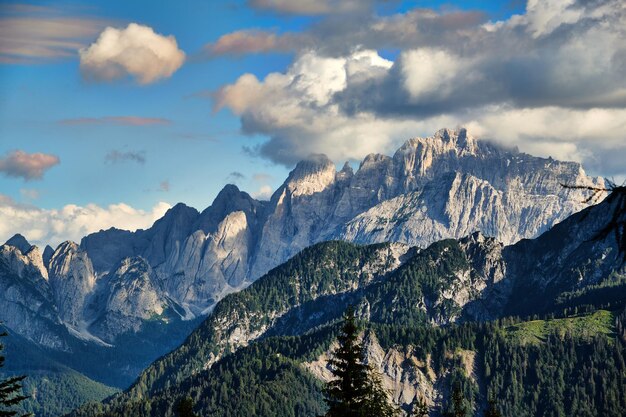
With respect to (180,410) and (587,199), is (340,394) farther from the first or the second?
(587,199)

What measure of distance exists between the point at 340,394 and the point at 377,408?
13456 millimetres

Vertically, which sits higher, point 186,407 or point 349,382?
point 349,382

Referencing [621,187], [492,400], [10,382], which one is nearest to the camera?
[621,187]

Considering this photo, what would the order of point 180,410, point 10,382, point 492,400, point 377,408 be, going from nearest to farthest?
point 10,382, point 180,410, point 377,408, point 492,400

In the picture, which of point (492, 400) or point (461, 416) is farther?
point (492, 400)

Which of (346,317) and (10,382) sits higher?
(346,317)

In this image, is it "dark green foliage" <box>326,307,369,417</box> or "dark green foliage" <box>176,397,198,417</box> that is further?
"dark green foliage" <box>176,397,198,417</box>

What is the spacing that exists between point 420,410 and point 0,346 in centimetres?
4651

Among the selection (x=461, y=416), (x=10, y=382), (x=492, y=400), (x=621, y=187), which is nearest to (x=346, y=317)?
(x=10, y=382)

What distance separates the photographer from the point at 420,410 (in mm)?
96938

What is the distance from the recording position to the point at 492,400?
115375mm

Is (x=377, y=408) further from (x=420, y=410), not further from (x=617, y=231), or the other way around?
(x=617, y=231)

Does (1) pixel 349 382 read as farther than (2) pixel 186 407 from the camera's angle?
No

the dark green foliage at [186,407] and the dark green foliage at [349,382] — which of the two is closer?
the dark green foliage at [349,382]
